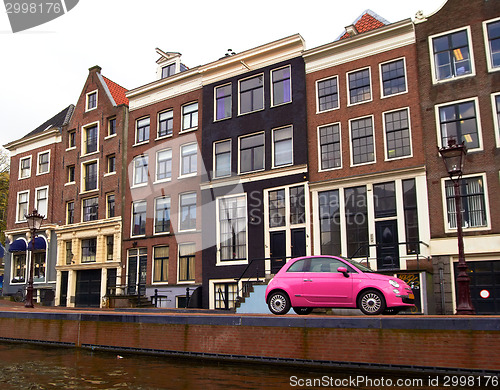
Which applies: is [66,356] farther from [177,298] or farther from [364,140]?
[364,140]

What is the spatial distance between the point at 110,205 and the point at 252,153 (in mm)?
12581

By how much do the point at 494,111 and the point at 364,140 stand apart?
586cm

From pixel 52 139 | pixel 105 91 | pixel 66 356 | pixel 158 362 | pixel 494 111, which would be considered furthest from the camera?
pixel 52 139

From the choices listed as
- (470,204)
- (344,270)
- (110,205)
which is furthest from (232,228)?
(344,270)

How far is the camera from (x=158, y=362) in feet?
42.2

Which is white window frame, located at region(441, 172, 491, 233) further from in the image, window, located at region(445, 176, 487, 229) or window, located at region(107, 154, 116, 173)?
window, located at region(107, 154, 116, 173)

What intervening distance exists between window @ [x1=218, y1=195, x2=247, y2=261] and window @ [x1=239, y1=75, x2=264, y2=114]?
5321 mm

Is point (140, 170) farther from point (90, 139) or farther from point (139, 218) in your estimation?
point (90, 139)

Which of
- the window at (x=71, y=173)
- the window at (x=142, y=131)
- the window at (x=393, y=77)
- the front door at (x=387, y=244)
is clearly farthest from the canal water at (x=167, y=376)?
the window at (x=71, y=173)

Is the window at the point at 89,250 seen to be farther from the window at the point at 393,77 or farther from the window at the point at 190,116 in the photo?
the window at the point at 393,77

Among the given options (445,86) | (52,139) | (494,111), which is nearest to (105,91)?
(52,139)

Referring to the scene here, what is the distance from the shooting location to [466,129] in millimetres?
21109

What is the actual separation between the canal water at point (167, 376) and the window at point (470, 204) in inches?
484

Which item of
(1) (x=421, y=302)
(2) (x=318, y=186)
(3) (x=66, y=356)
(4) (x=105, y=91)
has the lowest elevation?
(3) (x=66, y=356)
